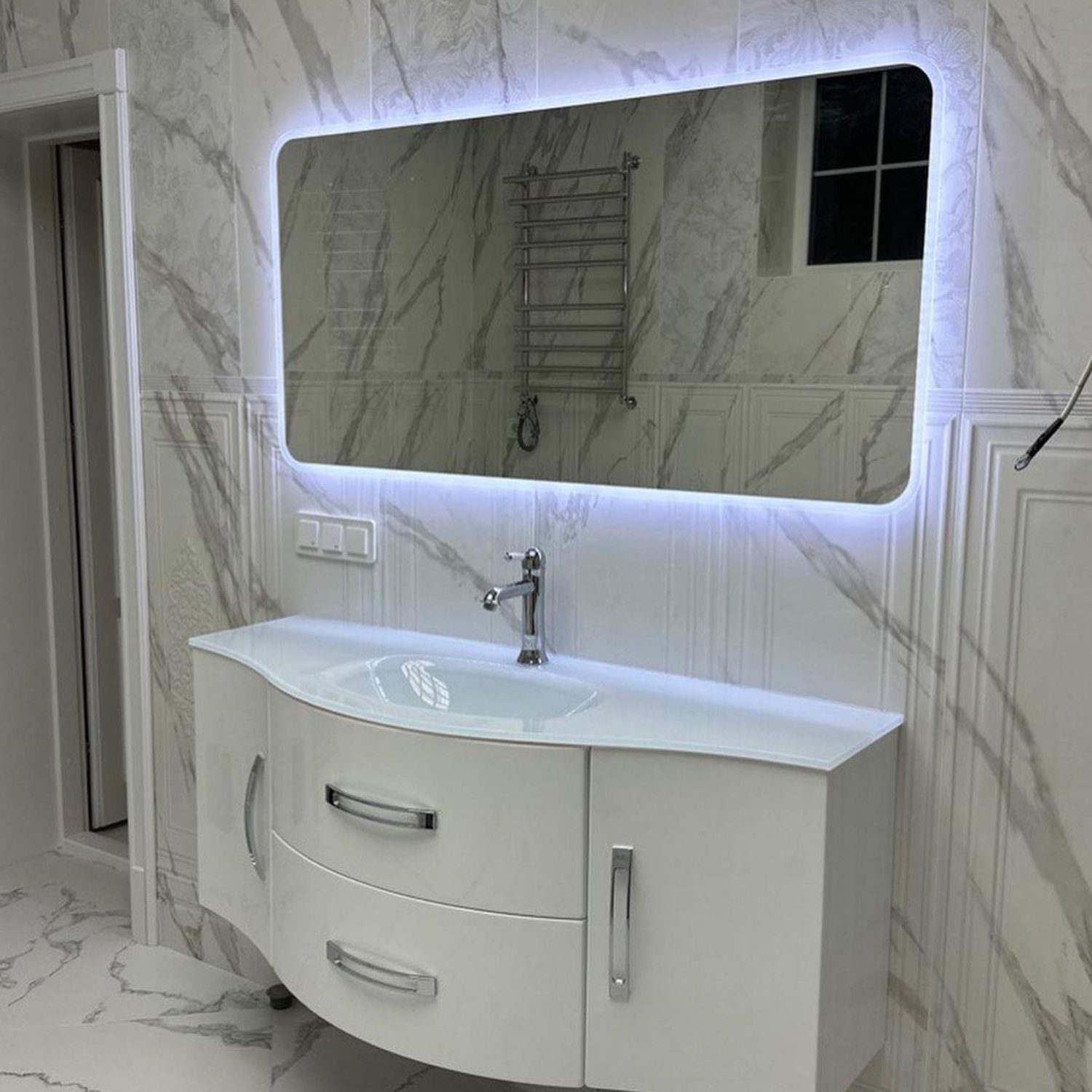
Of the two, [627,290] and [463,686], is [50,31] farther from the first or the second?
[463,686]

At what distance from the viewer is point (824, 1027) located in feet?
5.67

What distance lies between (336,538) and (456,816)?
0.87 meters

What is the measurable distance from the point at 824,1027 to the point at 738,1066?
0.44 ft

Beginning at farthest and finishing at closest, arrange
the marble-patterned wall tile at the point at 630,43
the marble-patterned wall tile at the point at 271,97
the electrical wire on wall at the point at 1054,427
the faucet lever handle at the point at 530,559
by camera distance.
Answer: the marble-patterned wall tile at the point at 271,97 → the faucet lever handle at the point at 530,559 → the marble-patterned wall tile at the point at 630,43 → the electrical wire on wall at the point at 1054,427

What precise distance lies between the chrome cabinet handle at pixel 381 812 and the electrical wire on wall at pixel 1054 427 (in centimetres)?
99

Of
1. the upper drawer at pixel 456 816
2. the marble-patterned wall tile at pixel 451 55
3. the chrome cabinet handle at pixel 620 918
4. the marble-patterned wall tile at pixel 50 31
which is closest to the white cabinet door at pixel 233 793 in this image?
the upper drawer at pixel 456 816

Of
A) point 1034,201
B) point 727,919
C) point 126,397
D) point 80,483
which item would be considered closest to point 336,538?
point 126,397

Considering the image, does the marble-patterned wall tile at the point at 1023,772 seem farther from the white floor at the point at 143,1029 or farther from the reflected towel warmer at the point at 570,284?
the white floor at the point at 143,1029

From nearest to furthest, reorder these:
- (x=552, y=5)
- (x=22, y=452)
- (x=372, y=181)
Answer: (x=552, y=5), (x=372, y=181), (x=22, y=452)

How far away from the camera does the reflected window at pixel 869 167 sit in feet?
5.89

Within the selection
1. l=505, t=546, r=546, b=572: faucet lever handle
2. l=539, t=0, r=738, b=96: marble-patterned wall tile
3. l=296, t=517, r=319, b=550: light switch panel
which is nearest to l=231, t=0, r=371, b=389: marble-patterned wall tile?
l=296, t=517, r=319, b=550: light switch panel

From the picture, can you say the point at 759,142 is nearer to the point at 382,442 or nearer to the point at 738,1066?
the point at 382,442

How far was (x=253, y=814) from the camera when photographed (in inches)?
89.3

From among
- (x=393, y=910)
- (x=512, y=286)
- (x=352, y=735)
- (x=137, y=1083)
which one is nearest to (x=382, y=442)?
(x=512, y=286)
